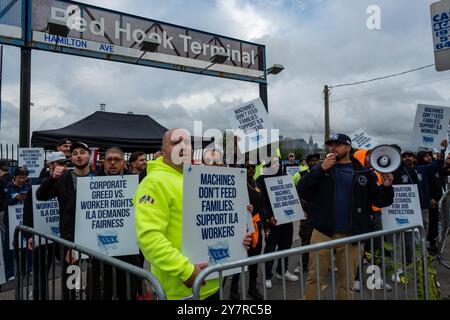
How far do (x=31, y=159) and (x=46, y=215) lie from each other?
5.42 meters

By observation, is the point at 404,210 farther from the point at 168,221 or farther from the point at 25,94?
the point at 25,94

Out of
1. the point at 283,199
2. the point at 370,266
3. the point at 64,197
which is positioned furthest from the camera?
the point at 283,199

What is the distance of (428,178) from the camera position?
7293mm

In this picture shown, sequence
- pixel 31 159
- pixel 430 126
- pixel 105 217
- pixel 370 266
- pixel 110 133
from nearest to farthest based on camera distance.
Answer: pixel 370 266, pixel 105 217, pixel 430 126, pixel 31 159, pixel 110 133

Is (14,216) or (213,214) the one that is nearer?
(213,214)

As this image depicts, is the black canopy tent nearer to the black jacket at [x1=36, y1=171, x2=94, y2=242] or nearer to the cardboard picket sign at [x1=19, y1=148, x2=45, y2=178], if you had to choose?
the cardboard picket sign at [x1=19, y1=148, x2=45, y2=178]

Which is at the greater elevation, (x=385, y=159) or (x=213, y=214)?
(x=385, y=159)

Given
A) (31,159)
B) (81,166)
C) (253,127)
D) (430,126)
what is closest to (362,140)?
(430,126)

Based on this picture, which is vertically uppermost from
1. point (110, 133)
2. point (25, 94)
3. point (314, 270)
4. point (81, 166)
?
point (25, 94)

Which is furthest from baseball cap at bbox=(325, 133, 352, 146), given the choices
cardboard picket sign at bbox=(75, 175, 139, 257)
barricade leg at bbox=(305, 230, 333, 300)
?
cardboard picket sign at bbox=(75, 175, 139, 257)

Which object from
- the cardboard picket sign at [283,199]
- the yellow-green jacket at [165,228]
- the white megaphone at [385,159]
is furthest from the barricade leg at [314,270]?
the yellow-green jacket at [165,228]

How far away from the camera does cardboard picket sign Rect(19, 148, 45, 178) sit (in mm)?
8641

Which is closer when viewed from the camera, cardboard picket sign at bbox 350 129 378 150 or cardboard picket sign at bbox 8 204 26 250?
cardboard picket sign at bbox 8 204 26 250

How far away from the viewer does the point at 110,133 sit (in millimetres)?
10141
